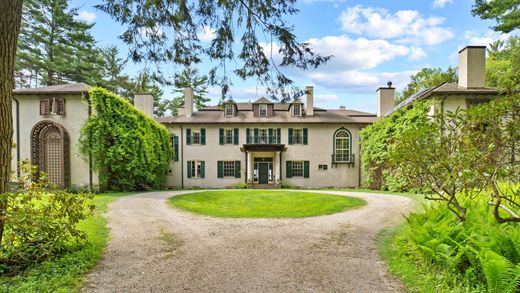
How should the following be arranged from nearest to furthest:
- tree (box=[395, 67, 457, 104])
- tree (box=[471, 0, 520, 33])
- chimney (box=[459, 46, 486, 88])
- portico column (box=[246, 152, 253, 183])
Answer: tree (box=[471, 0, 520, 33]) < chimney (box=[459, 46, 486, 88]) < portico column (box=[246, 152, 253, 183]) < tree (box=[395, 67, 457, 104])

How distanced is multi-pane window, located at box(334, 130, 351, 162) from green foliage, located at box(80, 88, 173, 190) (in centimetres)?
1341

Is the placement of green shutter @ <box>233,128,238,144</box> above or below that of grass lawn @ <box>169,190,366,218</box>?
above

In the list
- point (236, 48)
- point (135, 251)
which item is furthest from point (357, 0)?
point (135, 251)

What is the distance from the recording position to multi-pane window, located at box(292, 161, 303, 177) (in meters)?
20.1

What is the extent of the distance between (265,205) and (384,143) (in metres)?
9.23

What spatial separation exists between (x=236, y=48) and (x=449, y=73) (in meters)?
31.9

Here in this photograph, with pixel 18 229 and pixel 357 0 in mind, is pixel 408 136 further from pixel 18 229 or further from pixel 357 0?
pixel 18 229

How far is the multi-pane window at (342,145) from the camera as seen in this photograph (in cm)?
1986

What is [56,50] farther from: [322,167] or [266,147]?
[322,167]

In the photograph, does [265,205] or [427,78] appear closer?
[265,205]

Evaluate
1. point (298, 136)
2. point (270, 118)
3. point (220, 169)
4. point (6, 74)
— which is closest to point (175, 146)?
point (220, 169)

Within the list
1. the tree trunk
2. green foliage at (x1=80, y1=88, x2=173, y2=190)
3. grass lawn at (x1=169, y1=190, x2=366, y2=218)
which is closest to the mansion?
green foliage at (x1=80, y1=88, x2=173, y2=190)

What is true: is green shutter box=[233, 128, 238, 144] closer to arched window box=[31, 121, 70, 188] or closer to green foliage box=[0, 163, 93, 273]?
arched window box=[31, 121, 70, 188]

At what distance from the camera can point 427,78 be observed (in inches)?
1153
